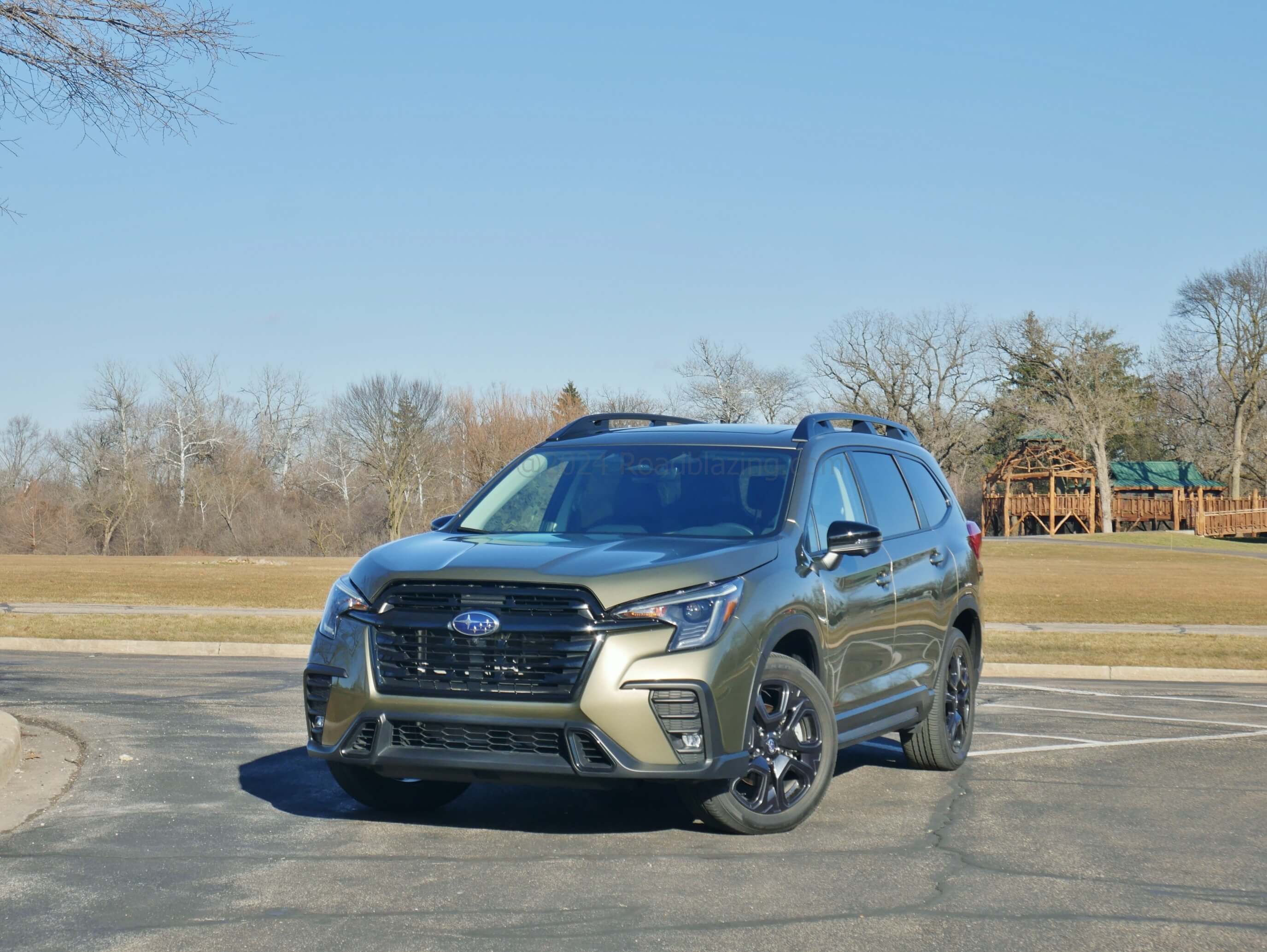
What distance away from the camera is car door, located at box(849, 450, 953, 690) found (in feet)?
24.5

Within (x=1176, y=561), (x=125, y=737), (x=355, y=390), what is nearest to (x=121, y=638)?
(x=125, y=737)

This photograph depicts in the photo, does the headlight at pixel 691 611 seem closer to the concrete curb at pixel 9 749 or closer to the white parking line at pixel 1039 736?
the concrete curb at pixel 9 749

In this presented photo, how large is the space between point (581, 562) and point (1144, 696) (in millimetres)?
8774

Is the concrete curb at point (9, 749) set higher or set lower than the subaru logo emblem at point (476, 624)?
lower

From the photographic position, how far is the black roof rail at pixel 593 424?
7.91m

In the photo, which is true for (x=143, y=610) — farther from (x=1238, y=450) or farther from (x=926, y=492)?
(x=1238, y=450)

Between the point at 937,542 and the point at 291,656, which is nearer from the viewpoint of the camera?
the point at 937,542

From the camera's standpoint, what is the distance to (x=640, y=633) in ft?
18.1

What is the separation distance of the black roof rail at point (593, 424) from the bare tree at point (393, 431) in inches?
2549

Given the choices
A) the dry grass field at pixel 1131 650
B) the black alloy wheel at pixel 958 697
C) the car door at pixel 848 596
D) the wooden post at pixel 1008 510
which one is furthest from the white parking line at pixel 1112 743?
the wooden post at pixel 1008 510

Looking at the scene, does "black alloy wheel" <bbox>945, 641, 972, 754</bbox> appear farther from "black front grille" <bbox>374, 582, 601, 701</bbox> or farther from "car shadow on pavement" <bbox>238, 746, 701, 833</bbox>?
"black front grille" <bbox>374, 582, 601, 701</bbox>

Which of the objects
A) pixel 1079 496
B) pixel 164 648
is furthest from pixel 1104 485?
pixel 164 648

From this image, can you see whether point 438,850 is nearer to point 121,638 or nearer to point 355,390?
point 121,638

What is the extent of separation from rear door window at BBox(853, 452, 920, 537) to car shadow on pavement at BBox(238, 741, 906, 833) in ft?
5.15
